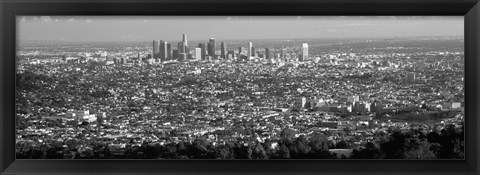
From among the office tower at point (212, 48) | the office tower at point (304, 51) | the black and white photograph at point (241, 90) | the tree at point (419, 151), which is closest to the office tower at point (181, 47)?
the black and white photograph at point (241, 90)

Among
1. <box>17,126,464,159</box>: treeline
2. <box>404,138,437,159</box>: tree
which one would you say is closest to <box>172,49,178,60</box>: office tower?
<box>17,126,464,159</box>: treeline

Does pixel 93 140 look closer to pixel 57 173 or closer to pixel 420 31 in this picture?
pixel 57 173

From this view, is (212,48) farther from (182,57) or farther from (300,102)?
(300,102)

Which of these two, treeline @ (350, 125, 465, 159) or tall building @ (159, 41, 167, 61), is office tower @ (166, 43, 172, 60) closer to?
tall building @ (159, 41, 167, 61)

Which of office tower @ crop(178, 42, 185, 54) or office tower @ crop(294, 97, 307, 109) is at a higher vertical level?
office tower @ crop(178, 42, 185, 54)

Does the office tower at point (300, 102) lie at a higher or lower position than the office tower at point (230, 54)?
lower
